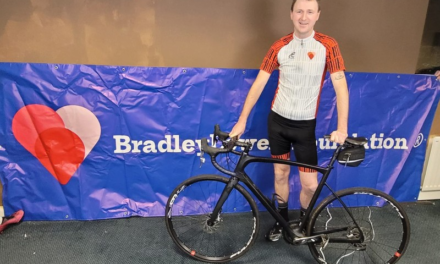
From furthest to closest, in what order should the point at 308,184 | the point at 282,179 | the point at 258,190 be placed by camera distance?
1. the point at 282,179
2. the point at 308,184
3. the point at 258,190

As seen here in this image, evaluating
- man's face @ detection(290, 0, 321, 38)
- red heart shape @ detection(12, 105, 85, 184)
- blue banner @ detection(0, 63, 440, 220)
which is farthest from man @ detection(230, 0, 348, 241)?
red heart shape @ detection(12, 105, 85, 184)

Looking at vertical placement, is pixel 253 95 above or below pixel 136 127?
above

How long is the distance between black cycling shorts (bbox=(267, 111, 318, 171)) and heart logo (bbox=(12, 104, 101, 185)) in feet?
4.42

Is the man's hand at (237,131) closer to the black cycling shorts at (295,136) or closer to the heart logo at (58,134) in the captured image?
the black cycling shorts at (295,136)

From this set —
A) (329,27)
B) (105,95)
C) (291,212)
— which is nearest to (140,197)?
(105,95)

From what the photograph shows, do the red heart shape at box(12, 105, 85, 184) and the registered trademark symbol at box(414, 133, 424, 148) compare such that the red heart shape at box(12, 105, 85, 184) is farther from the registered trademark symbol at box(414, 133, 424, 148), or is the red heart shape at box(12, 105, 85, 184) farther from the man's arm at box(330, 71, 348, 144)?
the registered trademark symbol at box(414, 133, 424, 148)

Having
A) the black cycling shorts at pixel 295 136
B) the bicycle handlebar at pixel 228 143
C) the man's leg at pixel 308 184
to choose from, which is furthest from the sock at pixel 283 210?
the bicycle handlebar at pixel 228 143

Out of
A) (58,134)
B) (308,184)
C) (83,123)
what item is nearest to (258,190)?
(308,184)

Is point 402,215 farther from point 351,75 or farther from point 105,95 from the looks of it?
point 105,95

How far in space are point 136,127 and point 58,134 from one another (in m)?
0.59

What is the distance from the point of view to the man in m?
1.78

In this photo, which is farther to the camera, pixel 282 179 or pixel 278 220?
pixel 282 179

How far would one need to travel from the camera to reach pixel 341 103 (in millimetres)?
1815

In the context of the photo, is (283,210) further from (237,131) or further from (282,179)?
(237,131)
